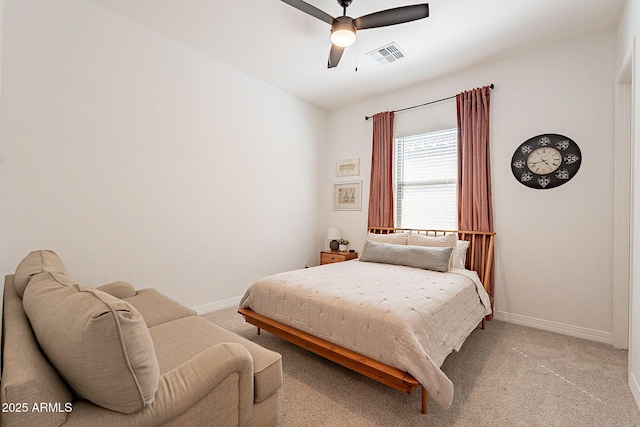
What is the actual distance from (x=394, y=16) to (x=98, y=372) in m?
2.75

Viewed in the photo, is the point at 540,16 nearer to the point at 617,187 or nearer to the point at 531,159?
the point at 531,159

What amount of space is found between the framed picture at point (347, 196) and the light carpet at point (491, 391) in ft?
8.44

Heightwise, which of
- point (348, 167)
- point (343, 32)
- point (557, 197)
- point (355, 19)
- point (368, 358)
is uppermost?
point (355, 19)

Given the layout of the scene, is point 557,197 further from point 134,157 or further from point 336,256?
point 134,157

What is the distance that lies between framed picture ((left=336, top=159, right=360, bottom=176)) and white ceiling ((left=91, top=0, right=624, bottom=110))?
1.33 metres

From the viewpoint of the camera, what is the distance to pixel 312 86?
4234 mm

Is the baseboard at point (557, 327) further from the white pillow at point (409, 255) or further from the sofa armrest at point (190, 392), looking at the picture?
the sofa armrest at point (190, 392)

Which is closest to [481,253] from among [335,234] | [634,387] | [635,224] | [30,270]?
[635,224]

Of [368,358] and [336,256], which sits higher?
[336,256]

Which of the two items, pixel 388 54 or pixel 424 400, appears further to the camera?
pixel 388 54

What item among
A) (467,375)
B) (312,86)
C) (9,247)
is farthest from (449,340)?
(312,86)

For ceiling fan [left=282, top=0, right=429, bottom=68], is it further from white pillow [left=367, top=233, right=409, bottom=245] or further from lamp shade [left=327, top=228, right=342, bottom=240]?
lamp shade [left=327, top=228, right=342, bottom=240]

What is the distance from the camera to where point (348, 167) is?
4.84 m

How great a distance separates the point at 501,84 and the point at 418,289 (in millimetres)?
2734
